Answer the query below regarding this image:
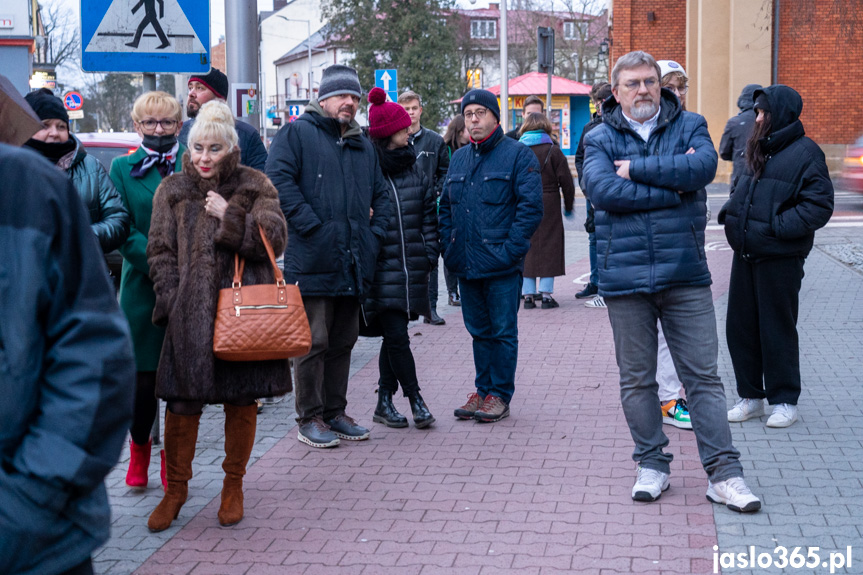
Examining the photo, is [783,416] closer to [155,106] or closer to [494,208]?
[494,208]

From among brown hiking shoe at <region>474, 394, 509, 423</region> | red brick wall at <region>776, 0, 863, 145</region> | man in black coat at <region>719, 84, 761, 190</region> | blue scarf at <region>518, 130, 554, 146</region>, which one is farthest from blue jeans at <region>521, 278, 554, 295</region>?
red brick wall at <region>776, 0, 863, 145</region>

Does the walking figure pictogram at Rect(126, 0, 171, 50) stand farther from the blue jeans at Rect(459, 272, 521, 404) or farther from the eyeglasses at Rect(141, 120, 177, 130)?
the blue jeans at Rect(459, 272, 521, 404)

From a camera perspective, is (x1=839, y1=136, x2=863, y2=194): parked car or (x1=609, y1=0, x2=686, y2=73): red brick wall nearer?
(x1=839, y1=136, x2=863, y2=194): parked car

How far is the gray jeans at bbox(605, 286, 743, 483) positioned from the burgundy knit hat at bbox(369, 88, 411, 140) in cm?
198

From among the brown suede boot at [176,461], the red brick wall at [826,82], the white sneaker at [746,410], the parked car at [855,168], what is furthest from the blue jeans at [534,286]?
the red brick wall at [826,82]

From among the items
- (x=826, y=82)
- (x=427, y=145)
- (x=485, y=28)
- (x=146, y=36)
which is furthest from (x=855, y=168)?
(x=485, y=28)

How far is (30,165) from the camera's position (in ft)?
6.03

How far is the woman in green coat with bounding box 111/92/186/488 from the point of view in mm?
4984

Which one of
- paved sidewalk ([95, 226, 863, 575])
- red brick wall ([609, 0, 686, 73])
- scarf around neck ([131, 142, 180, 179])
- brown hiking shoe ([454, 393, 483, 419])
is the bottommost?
paved sidewalk ([95, 226, 863, 575])

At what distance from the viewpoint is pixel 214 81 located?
6.42 m

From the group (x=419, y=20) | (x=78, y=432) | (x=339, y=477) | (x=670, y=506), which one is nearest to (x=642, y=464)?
(x=670, y=506)

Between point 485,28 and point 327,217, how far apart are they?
3409 inches

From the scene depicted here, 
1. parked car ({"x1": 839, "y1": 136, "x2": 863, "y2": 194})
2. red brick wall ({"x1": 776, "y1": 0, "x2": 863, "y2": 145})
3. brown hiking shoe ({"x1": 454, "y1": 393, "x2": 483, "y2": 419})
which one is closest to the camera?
brown hiking shoe ({"x1": 454, "y1": 393, "x2": 483, "y2": 419})

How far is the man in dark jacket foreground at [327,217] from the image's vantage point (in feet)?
18.4
